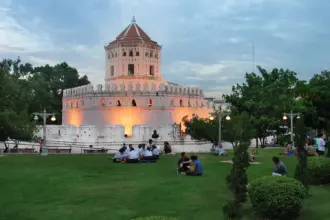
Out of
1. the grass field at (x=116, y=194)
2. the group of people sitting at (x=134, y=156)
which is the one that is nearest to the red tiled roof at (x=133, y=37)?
the group of people sitting at (x=134, y=156)

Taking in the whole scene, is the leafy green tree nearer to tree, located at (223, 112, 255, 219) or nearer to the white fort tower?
tree, located at (223, 112, 255, 219)

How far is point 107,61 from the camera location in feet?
167

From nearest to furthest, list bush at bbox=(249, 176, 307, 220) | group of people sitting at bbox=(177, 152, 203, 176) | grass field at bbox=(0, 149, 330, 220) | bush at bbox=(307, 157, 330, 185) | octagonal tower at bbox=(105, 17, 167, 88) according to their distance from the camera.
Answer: bush at bbox=(249, 176, 307, 220) → grass field at bbox=(0, 149, 330, 220) → bush at bbox=(307, 157, 330, 185) → group of people sitting at bbox=(177, 152, 203, 176) → octagonal tower at bbox=(105, 17, 167, 88)

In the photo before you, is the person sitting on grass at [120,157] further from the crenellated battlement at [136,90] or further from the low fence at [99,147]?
the crenellated battlement at [136,90]

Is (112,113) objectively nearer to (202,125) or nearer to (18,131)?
(202,125)

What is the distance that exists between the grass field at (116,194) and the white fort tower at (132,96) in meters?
24.1

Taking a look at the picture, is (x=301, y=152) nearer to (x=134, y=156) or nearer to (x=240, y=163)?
(x=240, y=163)

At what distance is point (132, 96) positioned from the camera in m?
Result: 45.2

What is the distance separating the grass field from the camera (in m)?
8.92

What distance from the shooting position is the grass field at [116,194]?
8.92 m

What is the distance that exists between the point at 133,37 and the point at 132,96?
8.20m

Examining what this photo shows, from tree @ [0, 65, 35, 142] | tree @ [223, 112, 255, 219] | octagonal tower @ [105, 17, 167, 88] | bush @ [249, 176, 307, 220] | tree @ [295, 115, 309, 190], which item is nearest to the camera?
tree @ [223, 112, 255, 219]

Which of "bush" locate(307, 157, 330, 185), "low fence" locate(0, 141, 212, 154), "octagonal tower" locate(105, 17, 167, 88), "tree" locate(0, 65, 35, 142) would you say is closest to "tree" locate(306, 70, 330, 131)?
"low fence" locate(0, 141, 212, 154)

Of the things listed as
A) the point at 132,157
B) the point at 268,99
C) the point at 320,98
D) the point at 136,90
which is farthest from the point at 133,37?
the point at 132,157
